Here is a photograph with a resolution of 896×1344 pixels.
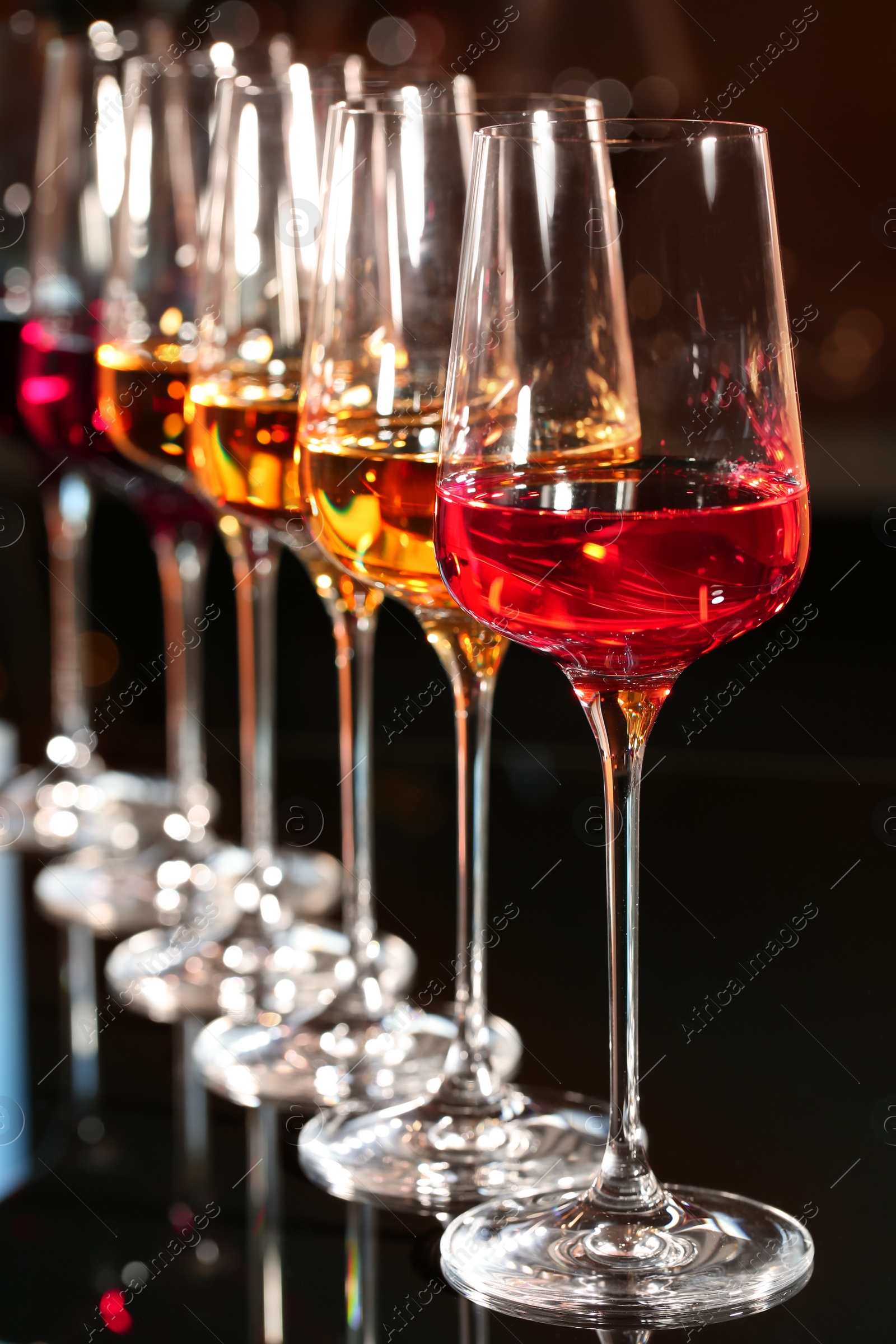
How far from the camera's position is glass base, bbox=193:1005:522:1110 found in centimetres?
87

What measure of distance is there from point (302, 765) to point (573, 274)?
702mm

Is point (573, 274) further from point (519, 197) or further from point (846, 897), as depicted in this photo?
point (846, 897)

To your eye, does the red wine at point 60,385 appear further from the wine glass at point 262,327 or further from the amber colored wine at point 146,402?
the wine glass at point 262,327

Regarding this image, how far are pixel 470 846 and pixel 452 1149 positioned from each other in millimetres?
139

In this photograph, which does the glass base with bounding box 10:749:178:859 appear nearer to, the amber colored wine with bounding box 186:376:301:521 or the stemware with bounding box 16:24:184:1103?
the stemware with bounding box 16:24:184:1103

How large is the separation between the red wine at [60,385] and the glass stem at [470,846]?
0.50 m

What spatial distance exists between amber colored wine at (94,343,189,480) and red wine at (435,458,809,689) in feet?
1.59

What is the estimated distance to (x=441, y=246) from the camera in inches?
31.5

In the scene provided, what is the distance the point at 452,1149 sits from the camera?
2.64 feet

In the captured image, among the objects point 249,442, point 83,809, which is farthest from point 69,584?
point 249,442

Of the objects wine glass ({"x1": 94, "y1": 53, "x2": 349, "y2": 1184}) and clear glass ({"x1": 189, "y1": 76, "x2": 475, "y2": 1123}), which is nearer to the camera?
clear glass ({"x1": 189, "y1": 76, "x2": 475, "y2": 1123})

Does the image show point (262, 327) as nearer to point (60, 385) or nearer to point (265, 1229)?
point (60, 385)

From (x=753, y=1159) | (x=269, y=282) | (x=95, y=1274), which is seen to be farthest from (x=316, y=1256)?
(x=269, y=282)

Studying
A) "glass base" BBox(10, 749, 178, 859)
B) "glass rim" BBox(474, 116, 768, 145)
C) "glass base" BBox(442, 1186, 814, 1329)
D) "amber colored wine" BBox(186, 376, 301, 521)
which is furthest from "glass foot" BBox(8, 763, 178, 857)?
"glass rim" BBox(474, 116, 768, 145)
